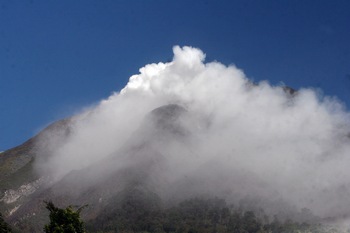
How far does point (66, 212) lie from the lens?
2618 inches

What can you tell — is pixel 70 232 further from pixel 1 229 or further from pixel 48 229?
pixel 1 229

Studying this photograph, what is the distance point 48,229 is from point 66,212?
3.26 meters

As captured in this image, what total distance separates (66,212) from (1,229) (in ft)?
34.5

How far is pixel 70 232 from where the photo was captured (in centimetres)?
6606

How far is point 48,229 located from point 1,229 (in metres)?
7.89

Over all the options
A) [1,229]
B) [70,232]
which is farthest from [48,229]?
[1,229]

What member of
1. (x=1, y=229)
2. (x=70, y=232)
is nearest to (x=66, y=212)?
(x=70, y=232)

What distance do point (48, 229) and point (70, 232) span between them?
303 cm

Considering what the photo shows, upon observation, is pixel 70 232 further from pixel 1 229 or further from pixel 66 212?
pixel 1 229

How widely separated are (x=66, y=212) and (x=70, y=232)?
264 centimetres

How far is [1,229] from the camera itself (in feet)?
228

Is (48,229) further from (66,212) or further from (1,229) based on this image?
(1,229)

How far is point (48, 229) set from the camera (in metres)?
66.5
